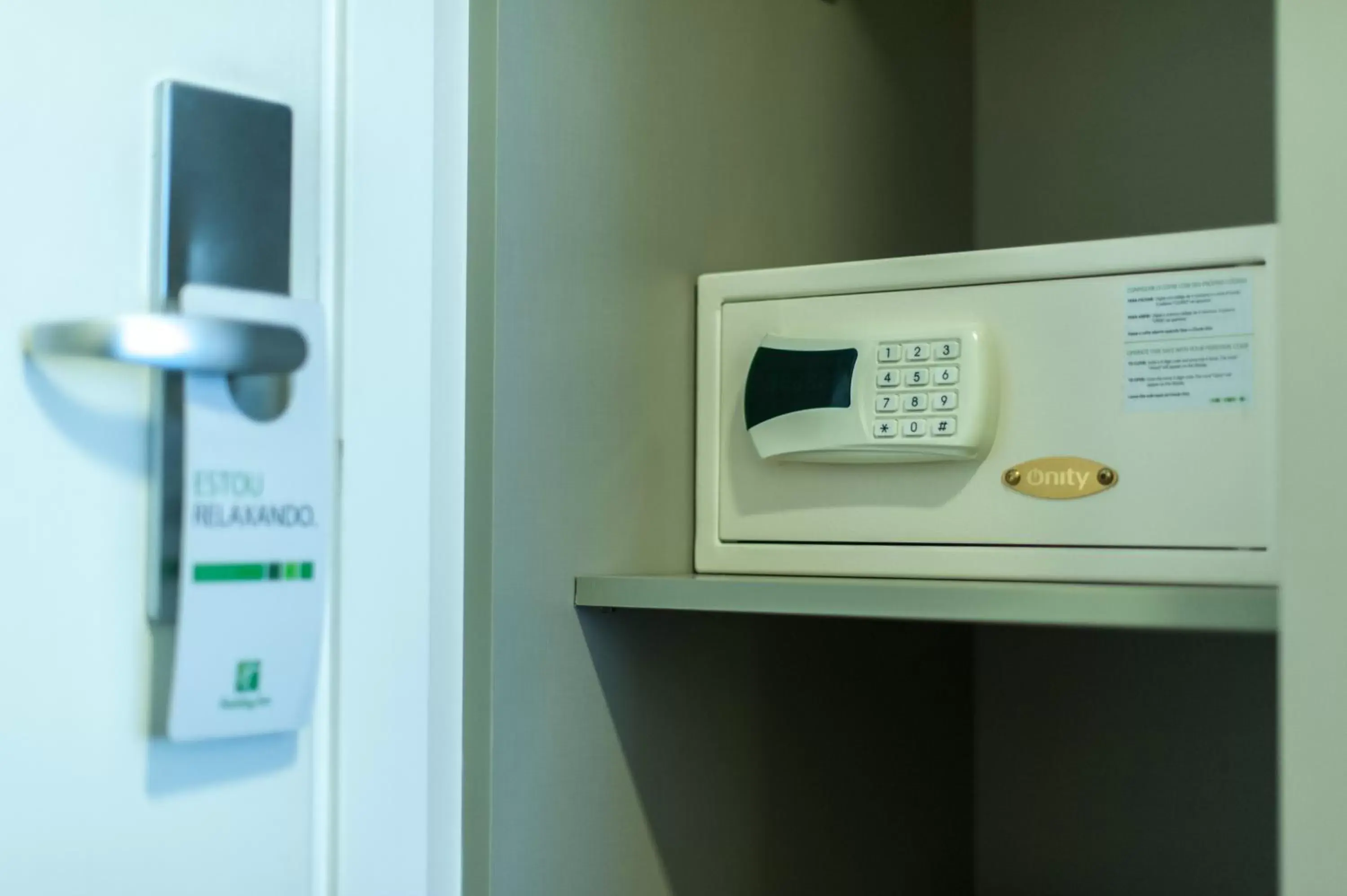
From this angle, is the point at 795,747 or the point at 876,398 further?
the point at 795,747

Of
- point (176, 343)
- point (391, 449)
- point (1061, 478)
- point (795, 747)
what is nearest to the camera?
point (176, 343)

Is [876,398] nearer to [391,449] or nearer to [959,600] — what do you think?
[959,600]

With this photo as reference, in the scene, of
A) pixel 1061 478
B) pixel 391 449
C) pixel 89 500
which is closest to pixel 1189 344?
pixel 1061 478

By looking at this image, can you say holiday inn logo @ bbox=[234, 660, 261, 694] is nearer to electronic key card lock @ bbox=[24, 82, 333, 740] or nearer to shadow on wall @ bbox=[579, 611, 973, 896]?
electronic key card lock @ bbox=[24, 82, 333, 740]

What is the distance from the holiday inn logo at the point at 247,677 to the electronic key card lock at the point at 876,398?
0.41 meters

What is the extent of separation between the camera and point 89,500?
557mm

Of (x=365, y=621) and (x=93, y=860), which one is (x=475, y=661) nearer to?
(x=365, y=621)

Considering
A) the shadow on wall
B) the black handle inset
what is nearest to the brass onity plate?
the black handle inset

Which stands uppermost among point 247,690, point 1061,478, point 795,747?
point 1061,478

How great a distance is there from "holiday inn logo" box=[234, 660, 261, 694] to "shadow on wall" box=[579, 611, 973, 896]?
262 millimetres

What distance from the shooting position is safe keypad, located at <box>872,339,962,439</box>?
84 centimetres

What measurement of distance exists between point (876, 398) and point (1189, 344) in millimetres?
198

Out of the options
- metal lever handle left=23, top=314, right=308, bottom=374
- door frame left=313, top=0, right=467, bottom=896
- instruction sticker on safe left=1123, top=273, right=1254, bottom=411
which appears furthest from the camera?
instruction sticker on safe left=1123, top=273, right=1254, bottom=411

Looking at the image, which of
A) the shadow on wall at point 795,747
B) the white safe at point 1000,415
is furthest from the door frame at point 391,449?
the white safe at point 1000,415
